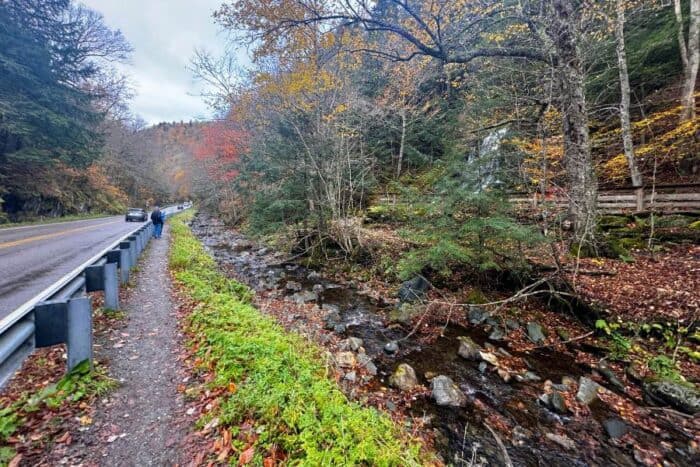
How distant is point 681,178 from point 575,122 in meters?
8.37

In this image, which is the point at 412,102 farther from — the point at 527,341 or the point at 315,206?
the point at 527,341

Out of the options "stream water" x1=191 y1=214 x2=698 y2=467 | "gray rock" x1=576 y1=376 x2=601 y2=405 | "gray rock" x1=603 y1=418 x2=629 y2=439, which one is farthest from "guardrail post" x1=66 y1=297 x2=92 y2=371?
"gray rock" x1=576 y1=376 x2=601 y2=405

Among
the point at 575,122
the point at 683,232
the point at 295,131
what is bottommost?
the point at 683,232

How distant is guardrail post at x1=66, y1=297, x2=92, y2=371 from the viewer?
9.04ft

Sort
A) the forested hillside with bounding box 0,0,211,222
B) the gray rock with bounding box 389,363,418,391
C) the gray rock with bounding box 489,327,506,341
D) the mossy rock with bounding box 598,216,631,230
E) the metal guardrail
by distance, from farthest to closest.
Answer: the forested hillside with bounding box 0,0,211,222 < the mossy rock with bounding box 598,216,631,230 < the gray rock with bounding box 489,327,506,341 < the gray rock with bounding box 389,363,418,391 < the metal guardrail

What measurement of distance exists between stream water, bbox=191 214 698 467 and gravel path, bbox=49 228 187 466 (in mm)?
2989

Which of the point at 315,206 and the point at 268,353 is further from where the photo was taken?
the point at 315,206

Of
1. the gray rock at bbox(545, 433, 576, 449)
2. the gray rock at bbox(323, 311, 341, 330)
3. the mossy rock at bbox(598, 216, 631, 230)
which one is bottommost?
the gray rock at bbox(545, 433, 576, 449)

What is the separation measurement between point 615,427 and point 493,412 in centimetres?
148

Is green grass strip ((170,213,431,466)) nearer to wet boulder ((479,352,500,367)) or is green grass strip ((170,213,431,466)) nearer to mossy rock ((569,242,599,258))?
wet boulder ((479,352,500,367))

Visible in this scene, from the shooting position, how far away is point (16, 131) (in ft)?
53.0

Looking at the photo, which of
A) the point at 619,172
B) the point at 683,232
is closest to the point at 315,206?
the point at 683,232

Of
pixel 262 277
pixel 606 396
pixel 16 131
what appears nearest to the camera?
pixel 606 396

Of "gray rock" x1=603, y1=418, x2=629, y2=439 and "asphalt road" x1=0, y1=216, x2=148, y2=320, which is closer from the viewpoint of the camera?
"gray rock" x1=603, y1=418, x2=629, y2=439
